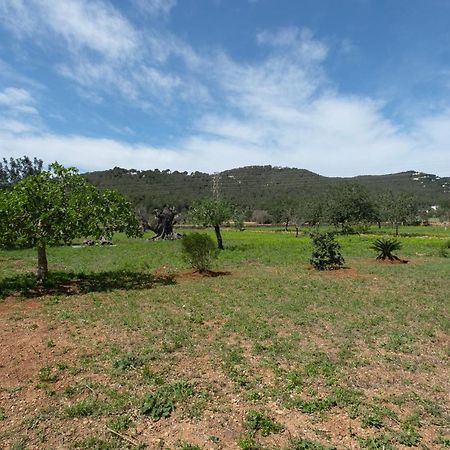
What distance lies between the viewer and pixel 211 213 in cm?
2858

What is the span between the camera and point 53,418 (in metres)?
5.34

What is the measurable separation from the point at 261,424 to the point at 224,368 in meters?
1.81

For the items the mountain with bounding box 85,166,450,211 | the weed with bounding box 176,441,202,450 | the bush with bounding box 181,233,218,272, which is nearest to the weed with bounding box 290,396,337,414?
the weed with bounding box 176,441,202,450

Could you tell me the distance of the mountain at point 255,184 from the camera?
116 meters

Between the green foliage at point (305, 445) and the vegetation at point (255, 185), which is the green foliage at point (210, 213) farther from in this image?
the vegetation at point (255, 185)

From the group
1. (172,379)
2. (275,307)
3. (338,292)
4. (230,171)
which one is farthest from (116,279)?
(230,171)

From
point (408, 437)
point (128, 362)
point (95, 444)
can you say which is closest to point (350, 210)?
point (128, 362)

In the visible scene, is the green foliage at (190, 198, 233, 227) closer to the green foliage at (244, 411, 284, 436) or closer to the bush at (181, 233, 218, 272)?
the bush at (181, 233, 218, 272)

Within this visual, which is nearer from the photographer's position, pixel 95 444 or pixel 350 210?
A: pixel 95 444

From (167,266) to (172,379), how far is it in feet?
46.3

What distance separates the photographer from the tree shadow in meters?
13.3

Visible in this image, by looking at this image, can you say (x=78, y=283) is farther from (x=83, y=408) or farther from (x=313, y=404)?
(x=313, y=404)

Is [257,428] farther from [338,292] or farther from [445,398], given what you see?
[338,292]

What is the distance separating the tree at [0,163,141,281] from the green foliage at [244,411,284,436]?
9.79 metres
